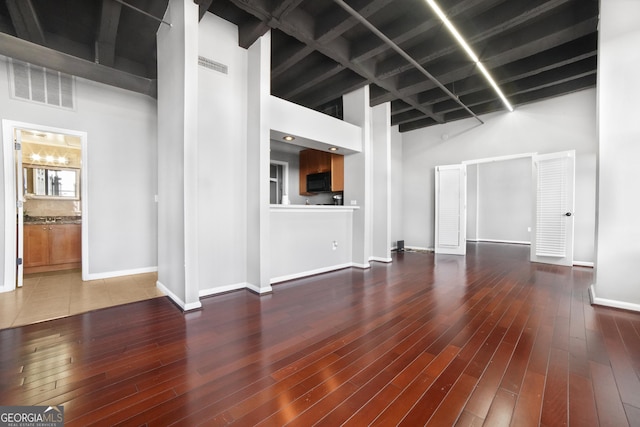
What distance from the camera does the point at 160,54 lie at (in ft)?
11.9

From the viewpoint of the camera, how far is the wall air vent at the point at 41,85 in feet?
11.8

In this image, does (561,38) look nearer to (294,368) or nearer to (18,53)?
(294,368)

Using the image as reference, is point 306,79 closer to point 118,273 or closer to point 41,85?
point 41,85

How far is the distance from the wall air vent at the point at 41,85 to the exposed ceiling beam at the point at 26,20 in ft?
1.27

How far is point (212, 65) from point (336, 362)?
375 cm

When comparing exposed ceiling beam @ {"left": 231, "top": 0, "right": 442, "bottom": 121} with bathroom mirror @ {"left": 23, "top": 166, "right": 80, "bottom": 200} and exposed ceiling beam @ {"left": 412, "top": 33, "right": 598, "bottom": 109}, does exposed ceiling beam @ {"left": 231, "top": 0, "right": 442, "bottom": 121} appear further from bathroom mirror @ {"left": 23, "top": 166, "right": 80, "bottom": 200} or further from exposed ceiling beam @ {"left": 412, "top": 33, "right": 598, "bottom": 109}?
bathroom mirror @ {"left": 23, "top": 166, "right": 80, "bottom": 200}

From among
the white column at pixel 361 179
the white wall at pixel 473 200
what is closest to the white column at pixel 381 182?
the white column at pixel 361 179


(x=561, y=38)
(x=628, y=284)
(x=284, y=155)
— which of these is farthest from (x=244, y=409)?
(x=284, y=155)

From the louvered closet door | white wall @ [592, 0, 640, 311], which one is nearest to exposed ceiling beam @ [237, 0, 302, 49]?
white wall @ [592, 0, 640, 311]

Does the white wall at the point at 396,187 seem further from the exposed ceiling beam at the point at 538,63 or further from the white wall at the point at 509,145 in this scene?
the exposed ceiling beam at the point at 538,63

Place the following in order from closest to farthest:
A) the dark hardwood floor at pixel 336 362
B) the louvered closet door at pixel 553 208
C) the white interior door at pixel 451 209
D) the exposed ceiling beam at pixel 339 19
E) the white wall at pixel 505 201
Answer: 1. the dark hardwood floor at pixel 336 362
2. the exposed ceiling beam at pixel 339 19
3. the louvered closet door at pixel 553 208
4. the white interior door at pixel 451 209
5. the white wall at pixel 505 201

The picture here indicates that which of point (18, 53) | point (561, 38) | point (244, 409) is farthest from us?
point (561, 38)

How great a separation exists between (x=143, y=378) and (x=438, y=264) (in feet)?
17.4

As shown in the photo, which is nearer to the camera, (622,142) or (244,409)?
(244,409)
